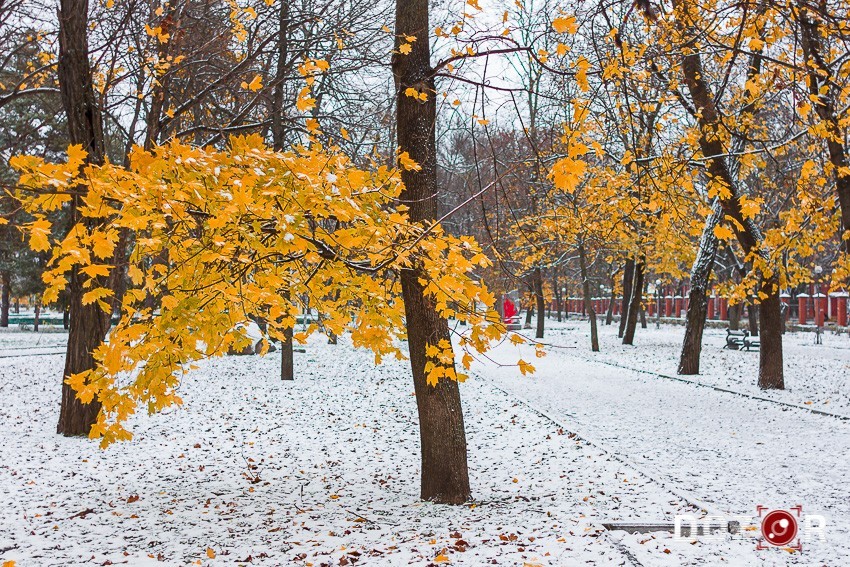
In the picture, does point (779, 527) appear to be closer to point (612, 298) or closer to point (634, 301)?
point (634, 301)

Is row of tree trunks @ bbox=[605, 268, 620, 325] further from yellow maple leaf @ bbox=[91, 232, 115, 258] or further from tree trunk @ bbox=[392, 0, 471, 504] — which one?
yellow maple leaf @ bbox=[91, 232, 115, 258]

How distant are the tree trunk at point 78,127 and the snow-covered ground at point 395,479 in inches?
23.3

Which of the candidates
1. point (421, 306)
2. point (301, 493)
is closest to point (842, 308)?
point (421, 306)

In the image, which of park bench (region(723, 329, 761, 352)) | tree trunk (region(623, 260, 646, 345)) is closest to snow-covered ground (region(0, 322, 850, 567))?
park bench (region(723, 329, 761, 352))

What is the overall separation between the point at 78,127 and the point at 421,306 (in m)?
5.52

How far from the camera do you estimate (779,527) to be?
213 inches

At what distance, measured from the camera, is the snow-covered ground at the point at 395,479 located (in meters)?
4.97

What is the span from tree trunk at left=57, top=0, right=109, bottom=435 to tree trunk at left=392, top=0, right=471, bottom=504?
438cm

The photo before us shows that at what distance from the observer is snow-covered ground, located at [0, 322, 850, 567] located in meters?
4.97

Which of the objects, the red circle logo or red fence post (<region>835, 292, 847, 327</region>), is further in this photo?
red fence post (<region>835, 292, 847, 327</region>)

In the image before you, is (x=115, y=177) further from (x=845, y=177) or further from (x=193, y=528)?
(x=845, y=177)

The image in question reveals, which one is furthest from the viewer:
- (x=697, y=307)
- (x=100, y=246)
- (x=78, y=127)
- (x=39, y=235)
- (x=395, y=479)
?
(x=697, y=307)
